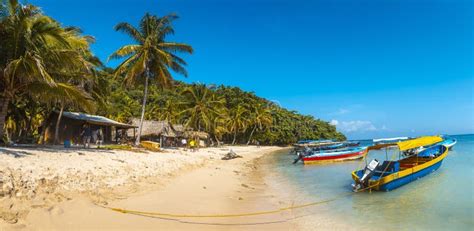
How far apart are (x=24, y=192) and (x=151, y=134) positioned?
23253mm

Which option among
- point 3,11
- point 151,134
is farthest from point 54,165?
point 151,134

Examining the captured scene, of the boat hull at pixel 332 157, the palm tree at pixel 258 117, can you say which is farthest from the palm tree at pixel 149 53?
the palm tree at pixel 258 117

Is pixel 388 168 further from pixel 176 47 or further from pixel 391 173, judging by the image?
pixel 176 47

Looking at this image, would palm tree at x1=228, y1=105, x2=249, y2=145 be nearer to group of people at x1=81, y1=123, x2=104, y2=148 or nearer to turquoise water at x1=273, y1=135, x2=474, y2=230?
group of people at x1=81, y1=123, x2=104, y2=148

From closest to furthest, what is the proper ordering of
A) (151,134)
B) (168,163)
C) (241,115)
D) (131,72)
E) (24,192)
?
(24,192), (168,163), (131,72), (151,134), (241,115)

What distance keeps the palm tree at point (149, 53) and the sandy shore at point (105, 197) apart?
10.0m

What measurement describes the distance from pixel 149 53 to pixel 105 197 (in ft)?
A: 48.4

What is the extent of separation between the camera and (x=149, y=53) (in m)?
20.8

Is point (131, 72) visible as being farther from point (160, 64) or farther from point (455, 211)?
point (455, 211)

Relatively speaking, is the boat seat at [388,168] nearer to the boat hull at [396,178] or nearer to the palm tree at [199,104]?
the boat hull at [396,178]

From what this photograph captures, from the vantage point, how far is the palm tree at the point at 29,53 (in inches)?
370

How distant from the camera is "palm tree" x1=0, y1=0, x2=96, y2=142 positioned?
939 cm

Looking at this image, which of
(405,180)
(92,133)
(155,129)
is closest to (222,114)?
(155,129)

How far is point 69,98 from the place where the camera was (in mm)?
10633
